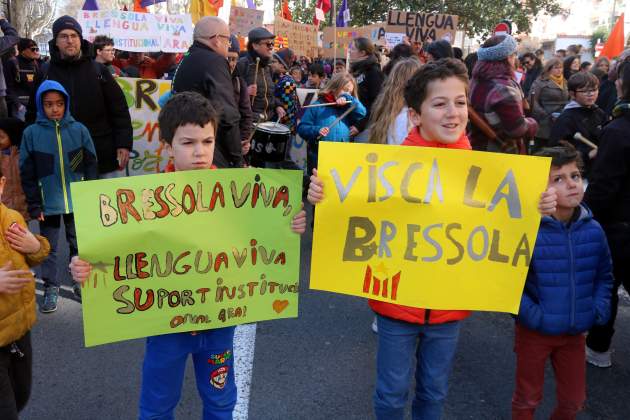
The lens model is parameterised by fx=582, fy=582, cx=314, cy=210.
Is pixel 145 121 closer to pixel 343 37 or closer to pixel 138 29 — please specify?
pixel 138 29

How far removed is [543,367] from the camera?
249 centimetres

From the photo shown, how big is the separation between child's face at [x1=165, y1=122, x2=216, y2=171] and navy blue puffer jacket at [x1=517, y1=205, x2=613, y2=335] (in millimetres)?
1410

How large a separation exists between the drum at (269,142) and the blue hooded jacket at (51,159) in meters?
2.10

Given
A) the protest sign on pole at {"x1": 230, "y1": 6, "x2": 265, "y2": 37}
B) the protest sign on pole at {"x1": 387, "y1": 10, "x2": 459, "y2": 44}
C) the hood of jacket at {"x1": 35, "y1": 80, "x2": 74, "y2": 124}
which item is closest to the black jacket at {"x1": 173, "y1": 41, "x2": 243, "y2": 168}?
the hood of jacket at {"x1": 35, "y1": 80, "x2": 74, "y2": 124}

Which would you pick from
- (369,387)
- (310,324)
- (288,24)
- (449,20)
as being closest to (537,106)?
(449,20)

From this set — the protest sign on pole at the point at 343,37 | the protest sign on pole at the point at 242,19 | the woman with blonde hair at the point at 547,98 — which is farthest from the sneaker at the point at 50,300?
the protest sign on pole at the point at 343,37

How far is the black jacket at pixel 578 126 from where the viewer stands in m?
4.61

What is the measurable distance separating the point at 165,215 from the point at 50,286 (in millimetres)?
2493

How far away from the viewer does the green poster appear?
206 centimetres

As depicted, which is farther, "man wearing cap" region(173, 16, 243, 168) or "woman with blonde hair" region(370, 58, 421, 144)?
"man wearing cap" region(173, 16, 243, 168)

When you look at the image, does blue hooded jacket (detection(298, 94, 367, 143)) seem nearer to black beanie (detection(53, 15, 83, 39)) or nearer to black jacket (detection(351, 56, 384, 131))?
black jacket (detection(351, 56, 384, 131))

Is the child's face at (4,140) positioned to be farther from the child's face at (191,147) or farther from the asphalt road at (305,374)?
the child's face at (191,147)

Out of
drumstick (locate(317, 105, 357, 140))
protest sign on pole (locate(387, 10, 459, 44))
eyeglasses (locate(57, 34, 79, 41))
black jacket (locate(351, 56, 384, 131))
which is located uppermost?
protest sign on pole (locate(387, 10, 459, 44))

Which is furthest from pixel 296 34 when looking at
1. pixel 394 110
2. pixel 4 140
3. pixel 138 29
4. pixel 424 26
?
pixel 394 110
